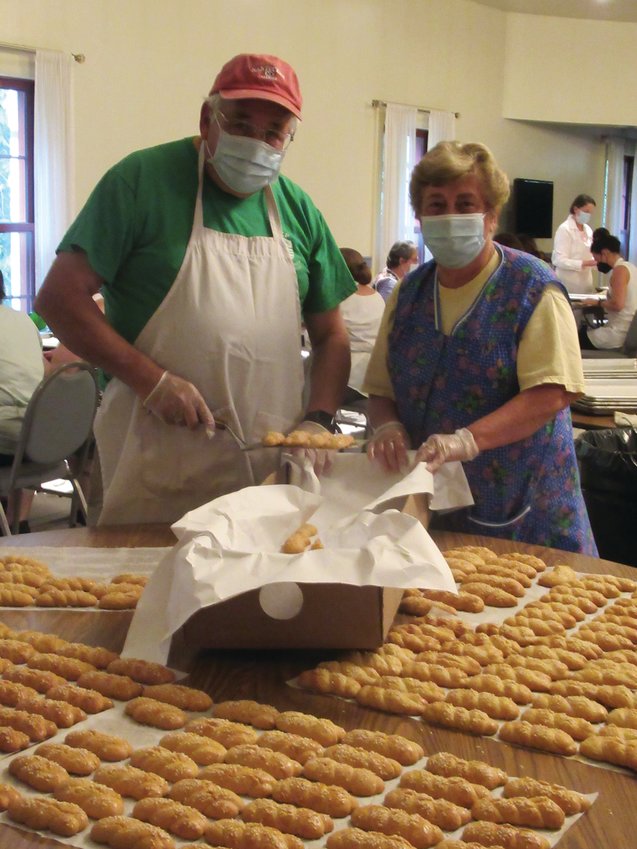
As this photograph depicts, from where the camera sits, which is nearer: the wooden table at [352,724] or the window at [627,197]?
the wooden table at [352,724]

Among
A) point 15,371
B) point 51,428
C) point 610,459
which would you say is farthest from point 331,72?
point 610,459

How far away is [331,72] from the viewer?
9070 millimetres

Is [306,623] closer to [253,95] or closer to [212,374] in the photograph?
[212,374]

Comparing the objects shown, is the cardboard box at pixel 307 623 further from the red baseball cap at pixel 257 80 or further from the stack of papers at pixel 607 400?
the stack of papers at pixel 607 400

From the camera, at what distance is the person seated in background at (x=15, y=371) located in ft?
13.3

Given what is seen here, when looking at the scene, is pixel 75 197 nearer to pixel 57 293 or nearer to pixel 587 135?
pixel 57 293

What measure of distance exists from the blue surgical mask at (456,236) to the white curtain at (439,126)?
27.6 feet

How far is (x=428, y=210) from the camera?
2121mm

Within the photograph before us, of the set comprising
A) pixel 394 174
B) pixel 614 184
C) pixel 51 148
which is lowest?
pixel 51 148

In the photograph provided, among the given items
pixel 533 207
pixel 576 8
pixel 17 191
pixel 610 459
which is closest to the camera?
pixel 610 459

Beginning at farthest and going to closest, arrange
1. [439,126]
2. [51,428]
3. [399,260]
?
[439,126], [399,260], [51,428]

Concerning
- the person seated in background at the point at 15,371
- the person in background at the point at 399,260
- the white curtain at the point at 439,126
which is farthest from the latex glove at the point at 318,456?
the white curtain at the point at 439,126

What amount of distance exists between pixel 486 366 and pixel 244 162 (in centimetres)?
62

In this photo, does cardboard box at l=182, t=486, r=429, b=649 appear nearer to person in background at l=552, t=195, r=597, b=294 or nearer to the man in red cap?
the man in red cap
